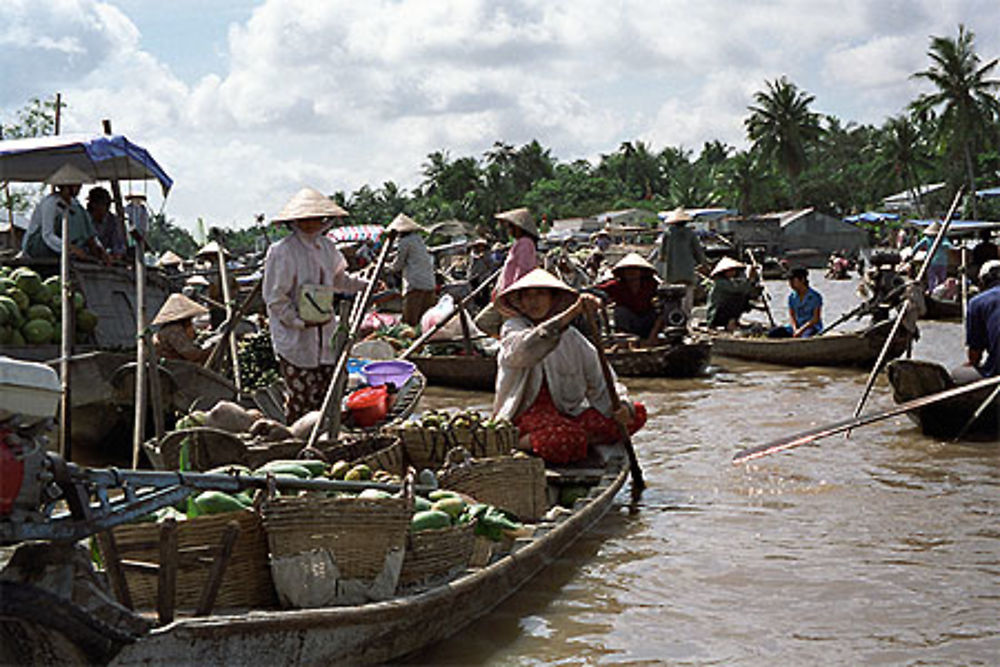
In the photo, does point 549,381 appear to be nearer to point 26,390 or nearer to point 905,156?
point 26,390

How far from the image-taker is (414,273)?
41.5 feet

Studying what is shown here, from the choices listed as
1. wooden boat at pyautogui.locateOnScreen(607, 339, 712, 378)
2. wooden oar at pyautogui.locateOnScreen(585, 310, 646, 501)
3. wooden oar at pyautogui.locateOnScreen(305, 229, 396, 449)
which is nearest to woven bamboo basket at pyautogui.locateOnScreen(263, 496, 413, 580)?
wooden oar at pyautogui.locateOnScreen(305, 229, 396, 449)

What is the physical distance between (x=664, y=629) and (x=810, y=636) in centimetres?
52

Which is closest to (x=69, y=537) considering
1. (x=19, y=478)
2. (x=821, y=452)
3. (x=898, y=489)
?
(x=19, y=478)

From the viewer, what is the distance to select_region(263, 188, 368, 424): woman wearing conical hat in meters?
5.95

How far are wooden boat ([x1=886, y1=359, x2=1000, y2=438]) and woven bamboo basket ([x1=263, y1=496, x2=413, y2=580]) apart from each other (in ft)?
16.5

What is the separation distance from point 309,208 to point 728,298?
Result: 8514 mm

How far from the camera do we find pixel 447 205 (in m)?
58.5

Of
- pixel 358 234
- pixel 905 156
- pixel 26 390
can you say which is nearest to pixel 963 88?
pixel 905 156

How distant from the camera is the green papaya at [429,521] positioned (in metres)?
3.70

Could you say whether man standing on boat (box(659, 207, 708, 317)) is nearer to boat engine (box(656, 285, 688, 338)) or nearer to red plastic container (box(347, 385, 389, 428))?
boat engine (box(656, 285, 688, 338))

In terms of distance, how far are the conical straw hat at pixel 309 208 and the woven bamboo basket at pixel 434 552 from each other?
2.54 meters

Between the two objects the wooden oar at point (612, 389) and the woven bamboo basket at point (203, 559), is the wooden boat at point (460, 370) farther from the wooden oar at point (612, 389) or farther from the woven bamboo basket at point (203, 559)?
the woven bamboo basket at point (203, 559)

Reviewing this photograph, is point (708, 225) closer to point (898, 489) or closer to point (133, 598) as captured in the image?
point (898, 489)
